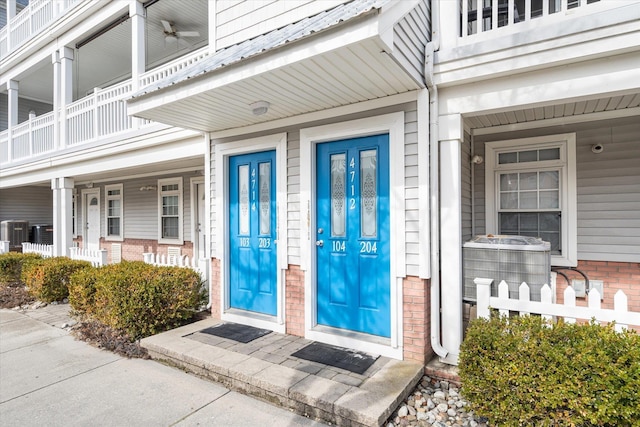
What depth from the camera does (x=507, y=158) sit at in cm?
468

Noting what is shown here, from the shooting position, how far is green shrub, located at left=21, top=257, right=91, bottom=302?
21.9 feet

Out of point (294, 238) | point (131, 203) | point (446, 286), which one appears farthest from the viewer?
point (131, 203)

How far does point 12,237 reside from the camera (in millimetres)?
11078

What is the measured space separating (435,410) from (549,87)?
2.91m

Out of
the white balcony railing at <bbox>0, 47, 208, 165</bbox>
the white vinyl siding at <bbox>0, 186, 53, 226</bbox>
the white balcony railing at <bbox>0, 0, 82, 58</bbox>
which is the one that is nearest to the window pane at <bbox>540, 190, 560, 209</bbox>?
the white balcony railing at <bbox>0, 47, 208, 165</bbox>

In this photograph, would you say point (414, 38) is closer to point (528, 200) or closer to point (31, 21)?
point (528, 200)

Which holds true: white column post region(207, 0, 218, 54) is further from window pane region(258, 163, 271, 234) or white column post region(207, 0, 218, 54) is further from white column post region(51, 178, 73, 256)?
white column post region(51, 178, 73, 256)

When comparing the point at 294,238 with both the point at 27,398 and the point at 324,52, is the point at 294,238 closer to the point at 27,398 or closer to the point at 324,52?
the point at 324,52

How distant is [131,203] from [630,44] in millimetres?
10922

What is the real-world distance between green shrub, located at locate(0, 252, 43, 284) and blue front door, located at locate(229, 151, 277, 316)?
5819mm

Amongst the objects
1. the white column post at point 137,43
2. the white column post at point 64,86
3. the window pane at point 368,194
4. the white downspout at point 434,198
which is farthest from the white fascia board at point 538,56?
the white column post at point 64,86

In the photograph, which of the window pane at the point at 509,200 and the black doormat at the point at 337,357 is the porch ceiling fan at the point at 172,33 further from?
the black doormat at the point at 337,357

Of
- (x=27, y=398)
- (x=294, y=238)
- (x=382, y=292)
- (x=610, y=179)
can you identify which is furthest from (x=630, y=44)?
(x=27, y=398)

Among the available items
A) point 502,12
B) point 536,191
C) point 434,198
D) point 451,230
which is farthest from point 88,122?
point 536,191
